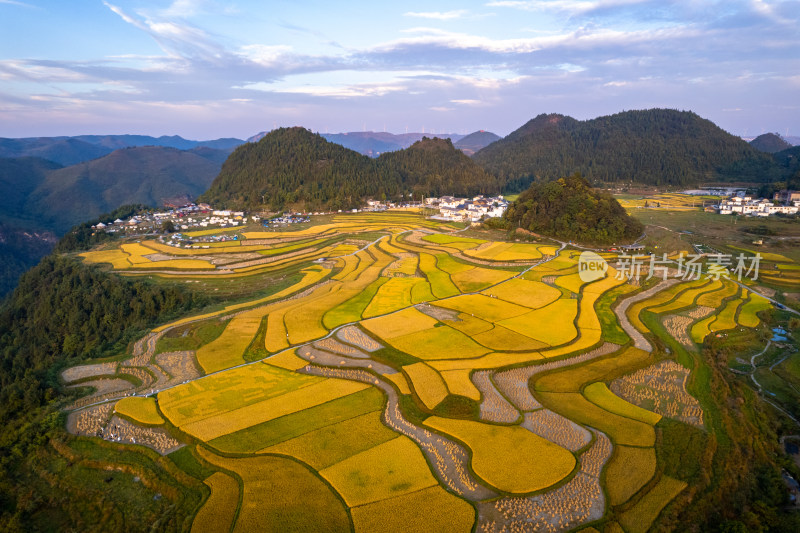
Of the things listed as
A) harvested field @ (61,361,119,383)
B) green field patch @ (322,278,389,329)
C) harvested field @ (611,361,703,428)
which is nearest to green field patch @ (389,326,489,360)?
green field patch @ (322,278,389,329)

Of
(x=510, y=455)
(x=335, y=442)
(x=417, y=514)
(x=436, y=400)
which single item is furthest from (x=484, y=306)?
(x=417, y=514)

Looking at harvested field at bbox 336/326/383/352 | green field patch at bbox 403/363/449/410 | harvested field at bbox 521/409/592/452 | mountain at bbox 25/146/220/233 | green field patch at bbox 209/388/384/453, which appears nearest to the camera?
green field patch at bbox 209/388/384/453

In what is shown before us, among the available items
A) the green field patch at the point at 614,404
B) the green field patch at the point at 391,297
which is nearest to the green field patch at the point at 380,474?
the green field patch at the point at 614,404

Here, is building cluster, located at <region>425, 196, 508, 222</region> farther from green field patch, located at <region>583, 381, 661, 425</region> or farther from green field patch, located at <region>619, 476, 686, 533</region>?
green field patch, located at <region>619, 476, 686, 533</region>

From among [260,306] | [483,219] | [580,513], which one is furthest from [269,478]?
[483,219]

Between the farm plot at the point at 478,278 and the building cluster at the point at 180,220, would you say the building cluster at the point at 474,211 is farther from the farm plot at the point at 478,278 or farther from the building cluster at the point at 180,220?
the building cluster at the point at 180,220

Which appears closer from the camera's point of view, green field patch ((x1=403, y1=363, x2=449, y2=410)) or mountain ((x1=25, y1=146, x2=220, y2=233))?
green field patch ((x1=403, y1=363, x2=449, y2=410))
